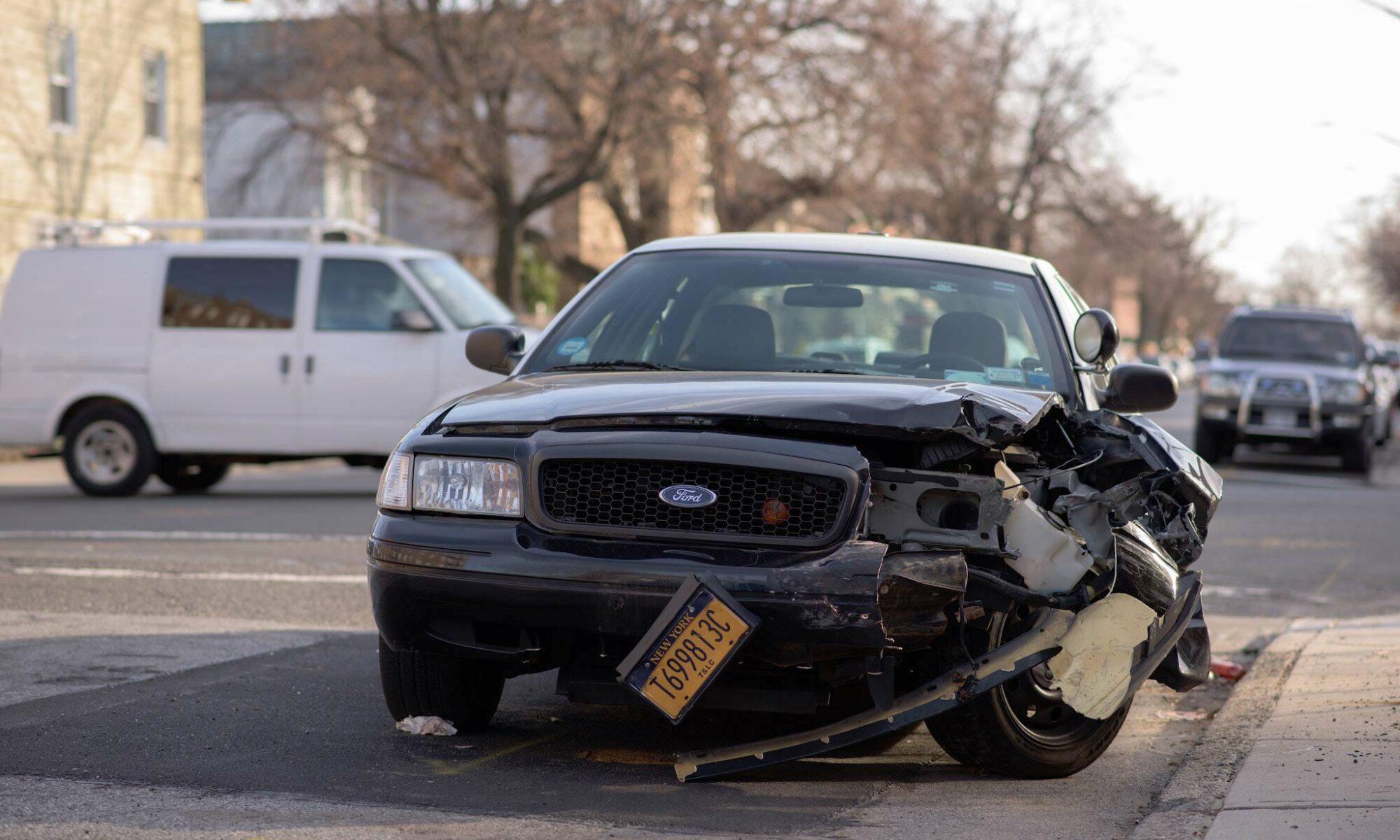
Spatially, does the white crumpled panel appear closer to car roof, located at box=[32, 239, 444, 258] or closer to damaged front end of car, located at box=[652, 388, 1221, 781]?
damaged front end of car, located at box=[652, 388, 1221, 781]

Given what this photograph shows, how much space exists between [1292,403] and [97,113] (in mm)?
17510

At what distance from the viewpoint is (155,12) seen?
89.7ft

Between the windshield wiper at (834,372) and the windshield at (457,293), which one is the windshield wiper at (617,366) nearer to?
the windshield wiper at (834,372)

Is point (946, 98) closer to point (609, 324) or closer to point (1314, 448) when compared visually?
point (1314, 448)

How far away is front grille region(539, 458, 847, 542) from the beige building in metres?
21.3

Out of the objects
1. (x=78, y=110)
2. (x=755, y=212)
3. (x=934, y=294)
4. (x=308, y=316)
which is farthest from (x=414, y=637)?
(x=755, y=212)

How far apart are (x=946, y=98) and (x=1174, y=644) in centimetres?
3310

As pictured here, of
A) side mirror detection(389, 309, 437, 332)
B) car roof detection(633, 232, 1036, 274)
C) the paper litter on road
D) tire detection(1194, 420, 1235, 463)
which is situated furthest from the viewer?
tire detection(1194, 420, 1235, 463)

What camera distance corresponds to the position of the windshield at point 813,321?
5797 millimetres

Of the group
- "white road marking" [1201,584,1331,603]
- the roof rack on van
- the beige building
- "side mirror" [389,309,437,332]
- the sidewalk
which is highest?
the beige building

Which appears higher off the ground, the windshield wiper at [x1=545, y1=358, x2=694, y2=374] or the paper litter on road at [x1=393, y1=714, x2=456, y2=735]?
the windshield wiper at [x1=545, y1=358, x2=694, y2=374]

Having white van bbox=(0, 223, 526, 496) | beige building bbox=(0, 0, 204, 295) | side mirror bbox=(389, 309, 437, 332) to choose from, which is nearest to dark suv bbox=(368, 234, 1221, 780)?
side mirror bbox=(389, 309, 437, 332)

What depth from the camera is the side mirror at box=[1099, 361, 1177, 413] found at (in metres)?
5.89

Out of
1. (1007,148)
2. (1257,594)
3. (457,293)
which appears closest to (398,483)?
(1257,594)
